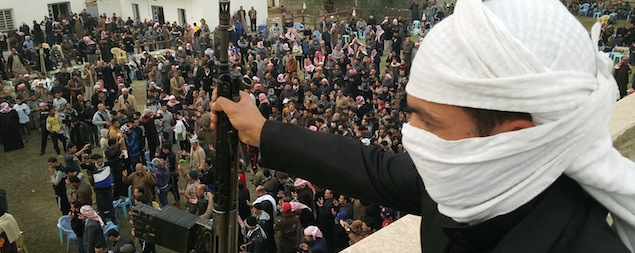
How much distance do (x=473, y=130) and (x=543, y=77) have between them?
0.21 metres

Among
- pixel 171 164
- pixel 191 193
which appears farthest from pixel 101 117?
pixel 191 193

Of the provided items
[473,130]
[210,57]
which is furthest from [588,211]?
[210,57]

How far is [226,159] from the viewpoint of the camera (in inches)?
84.4

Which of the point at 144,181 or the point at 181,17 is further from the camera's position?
the point at 181,17

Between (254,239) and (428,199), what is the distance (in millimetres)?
6535

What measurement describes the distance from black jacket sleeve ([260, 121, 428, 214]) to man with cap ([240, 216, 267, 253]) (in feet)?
20.3

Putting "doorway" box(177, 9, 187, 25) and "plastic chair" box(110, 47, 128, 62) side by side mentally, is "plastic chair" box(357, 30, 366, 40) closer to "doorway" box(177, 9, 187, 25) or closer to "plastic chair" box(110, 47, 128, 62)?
"doorway" box(177, 9, 187, 25)

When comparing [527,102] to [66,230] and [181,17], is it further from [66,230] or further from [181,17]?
[181,17]

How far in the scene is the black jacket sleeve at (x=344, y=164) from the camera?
6.68 feet

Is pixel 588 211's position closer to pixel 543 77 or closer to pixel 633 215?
pixel 633 215

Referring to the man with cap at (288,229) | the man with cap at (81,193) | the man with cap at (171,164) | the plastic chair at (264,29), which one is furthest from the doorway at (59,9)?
the man with cap at (288,229)

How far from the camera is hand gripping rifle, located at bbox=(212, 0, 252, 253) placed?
6.63 feet

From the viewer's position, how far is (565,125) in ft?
4.32

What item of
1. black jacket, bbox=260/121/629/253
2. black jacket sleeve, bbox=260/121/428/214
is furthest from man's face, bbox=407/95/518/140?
black jacket sleeve, bbox=260/121/428/214
